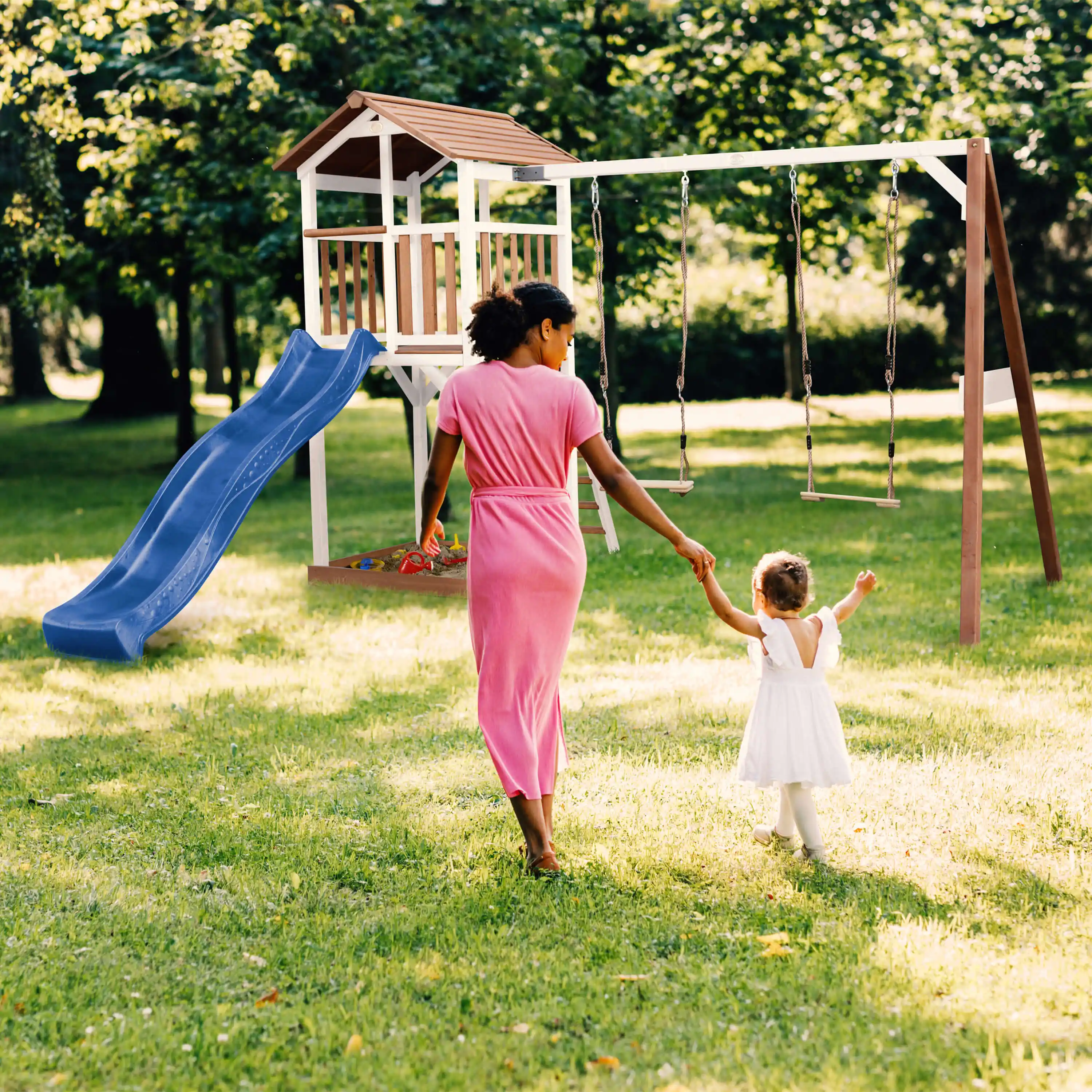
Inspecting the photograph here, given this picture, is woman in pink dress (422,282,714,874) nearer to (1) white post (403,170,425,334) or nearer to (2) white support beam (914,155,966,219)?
(2) white support beam (914,155,966,219)

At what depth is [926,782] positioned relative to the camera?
5637mm

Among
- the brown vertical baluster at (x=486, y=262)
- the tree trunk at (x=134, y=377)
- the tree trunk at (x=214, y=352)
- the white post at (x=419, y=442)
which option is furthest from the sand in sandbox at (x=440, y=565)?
the tree trunk at (x=214, y=352)

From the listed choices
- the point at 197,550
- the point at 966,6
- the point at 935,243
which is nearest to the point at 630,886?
the point at 197,550

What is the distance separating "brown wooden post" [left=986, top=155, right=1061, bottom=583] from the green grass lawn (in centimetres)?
77

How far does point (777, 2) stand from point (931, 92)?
2343 millimetres

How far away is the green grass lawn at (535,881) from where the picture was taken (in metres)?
3.59

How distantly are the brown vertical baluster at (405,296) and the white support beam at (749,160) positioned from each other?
95 cm

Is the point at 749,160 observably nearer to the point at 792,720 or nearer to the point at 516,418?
the point at 516,418

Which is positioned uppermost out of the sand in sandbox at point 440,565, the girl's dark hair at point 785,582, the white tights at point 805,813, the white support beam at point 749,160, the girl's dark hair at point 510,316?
the white support beam at point 749,160

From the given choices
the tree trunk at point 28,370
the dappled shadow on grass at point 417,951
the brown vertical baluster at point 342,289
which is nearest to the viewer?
the dappled shadow on grass at point 417,951

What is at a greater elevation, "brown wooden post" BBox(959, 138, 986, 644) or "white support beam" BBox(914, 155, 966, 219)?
"white support beam" BBox(914, 155, 966, 219)

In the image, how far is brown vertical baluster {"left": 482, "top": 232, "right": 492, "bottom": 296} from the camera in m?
9.00

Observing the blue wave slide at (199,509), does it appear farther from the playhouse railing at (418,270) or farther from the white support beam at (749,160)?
the white support beam at (749,160)

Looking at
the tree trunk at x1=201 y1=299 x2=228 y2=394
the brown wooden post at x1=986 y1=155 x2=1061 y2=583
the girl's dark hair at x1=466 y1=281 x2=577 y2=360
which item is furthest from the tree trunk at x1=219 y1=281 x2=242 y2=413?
the girl's dark hair at x1=466 y1=281 x2=577 y2=360
